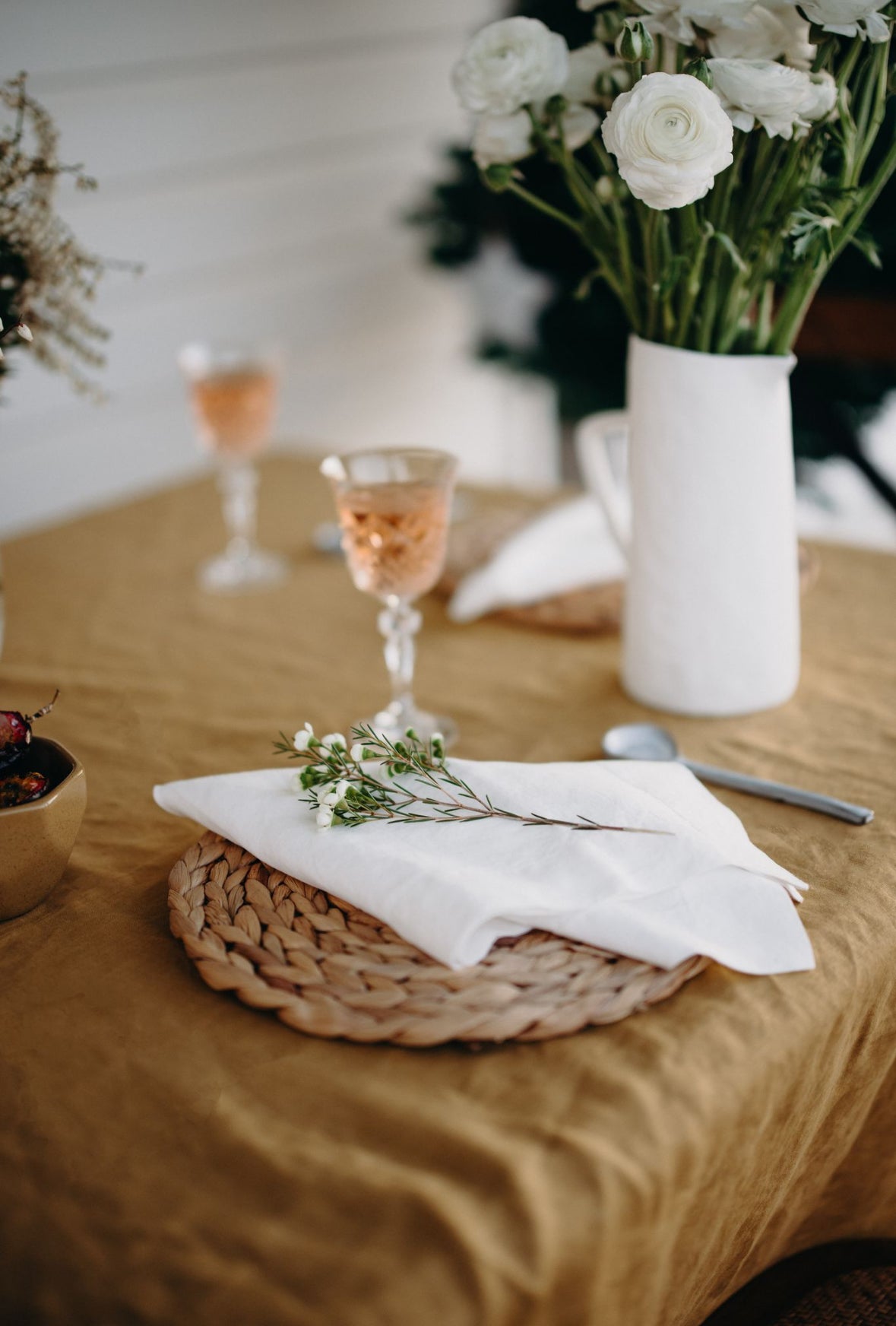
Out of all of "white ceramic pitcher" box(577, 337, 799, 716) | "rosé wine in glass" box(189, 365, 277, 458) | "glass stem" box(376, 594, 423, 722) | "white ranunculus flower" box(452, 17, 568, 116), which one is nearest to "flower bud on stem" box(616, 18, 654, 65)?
"white ranunculus flower" box(452, 17, 568, 116)

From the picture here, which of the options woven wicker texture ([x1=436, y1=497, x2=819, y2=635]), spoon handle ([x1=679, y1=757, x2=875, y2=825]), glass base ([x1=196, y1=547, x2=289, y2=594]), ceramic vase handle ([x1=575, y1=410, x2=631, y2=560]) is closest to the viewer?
spoon handle ([x1=679, y1=757, x2=875, y2=825])

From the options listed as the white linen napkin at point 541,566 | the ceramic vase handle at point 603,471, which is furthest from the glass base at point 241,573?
the ceramic vase handle at point 603,471

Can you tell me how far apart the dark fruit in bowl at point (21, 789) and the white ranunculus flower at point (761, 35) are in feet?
2.36

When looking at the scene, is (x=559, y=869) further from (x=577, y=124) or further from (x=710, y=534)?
(x=577, y=124)

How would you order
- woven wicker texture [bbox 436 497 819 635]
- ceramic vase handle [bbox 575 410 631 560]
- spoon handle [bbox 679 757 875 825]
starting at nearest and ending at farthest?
spoon handle [bbox 679 757 875 825] < ceramic vase handle [bbox 575 410 631 560] < woven wicker texture [bbox 436 497 819 635]

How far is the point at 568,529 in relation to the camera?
1329 mm

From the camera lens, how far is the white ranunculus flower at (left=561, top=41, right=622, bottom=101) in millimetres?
952

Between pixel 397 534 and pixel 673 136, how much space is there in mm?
391

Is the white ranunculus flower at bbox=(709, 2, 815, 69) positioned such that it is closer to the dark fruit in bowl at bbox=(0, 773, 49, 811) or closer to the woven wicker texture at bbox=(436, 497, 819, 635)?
the woven wicker texture at bbox=(436, 497, 819, 635)

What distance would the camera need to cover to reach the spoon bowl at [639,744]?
95 centimetres

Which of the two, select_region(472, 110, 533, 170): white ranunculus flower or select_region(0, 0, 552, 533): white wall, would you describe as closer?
select_region(472, 110, 533, 170): white ranunculus flower

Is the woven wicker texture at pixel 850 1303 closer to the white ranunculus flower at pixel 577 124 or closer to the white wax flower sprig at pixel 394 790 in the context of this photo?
the white wax flower sprig at pixel 394 790

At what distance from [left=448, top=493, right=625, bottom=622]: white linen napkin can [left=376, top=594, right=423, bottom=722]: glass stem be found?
0.76ft

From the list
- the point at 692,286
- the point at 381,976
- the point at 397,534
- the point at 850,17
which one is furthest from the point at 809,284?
the point at 381,976
